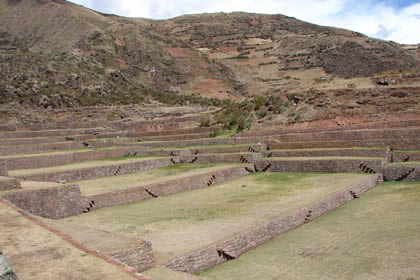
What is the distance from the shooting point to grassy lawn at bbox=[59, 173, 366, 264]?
8703 millimetres

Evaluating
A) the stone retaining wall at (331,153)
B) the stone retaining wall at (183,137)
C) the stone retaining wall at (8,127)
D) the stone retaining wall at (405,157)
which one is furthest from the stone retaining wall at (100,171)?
the stone retaining wall at (8,127)

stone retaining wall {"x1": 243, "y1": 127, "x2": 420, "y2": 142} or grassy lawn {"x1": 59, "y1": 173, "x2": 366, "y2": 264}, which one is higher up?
stone retaining wall {"x1": 243, "y1": 127, "x2": 420, "y2": 142}

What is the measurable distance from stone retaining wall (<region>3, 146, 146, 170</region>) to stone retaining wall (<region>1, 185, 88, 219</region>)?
6995 mm

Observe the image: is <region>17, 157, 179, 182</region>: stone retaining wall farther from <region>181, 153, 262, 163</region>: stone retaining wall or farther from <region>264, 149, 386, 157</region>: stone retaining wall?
<region>264, 149, 386, 157</region>: stone retaining wall

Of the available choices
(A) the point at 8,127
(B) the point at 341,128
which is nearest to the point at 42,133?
(A) the point at 8,127

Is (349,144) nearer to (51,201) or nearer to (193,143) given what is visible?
(193,143)

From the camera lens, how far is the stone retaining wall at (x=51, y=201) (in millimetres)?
10883

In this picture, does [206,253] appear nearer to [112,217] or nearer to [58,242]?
[58,242]

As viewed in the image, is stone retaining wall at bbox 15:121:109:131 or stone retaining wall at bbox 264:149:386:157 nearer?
stone retaining wall at bbox 264:149:386:157

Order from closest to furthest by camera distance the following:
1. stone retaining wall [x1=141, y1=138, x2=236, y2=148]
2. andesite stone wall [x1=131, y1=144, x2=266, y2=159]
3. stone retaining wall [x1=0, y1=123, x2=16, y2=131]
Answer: andesite stone wall [x1=131, y1=144, x2=266, y2=159], stone retaining wall [x1=141, y1=138, x2=236, y2=148], stone retaining wall [x1=0, y1=123, x2=16, y2=131]

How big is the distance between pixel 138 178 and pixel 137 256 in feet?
34.2

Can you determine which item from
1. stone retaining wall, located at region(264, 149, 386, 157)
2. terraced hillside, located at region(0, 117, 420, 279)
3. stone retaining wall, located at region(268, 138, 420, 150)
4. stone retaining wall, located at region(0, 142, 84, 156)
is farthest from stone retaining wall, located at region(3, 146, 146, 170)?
stone retaining wall, located at region(264, 149, 386, 157)

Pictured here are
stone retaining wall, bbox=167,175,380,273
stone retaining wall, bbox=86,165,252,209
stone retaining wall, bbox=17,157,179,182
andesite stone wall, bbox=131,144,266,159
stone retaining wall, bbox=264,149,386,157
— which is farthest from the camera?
andesite stone wall, bbox=131,144,266,159

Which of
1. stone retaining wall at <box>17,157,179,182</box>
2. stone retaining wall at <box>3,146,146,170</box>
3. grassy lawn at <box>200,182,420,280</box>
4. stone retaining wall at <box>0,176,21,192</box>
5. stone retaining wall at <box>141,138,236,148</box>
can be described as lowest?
grassy lawn at <box>200,182,420,280</box>
